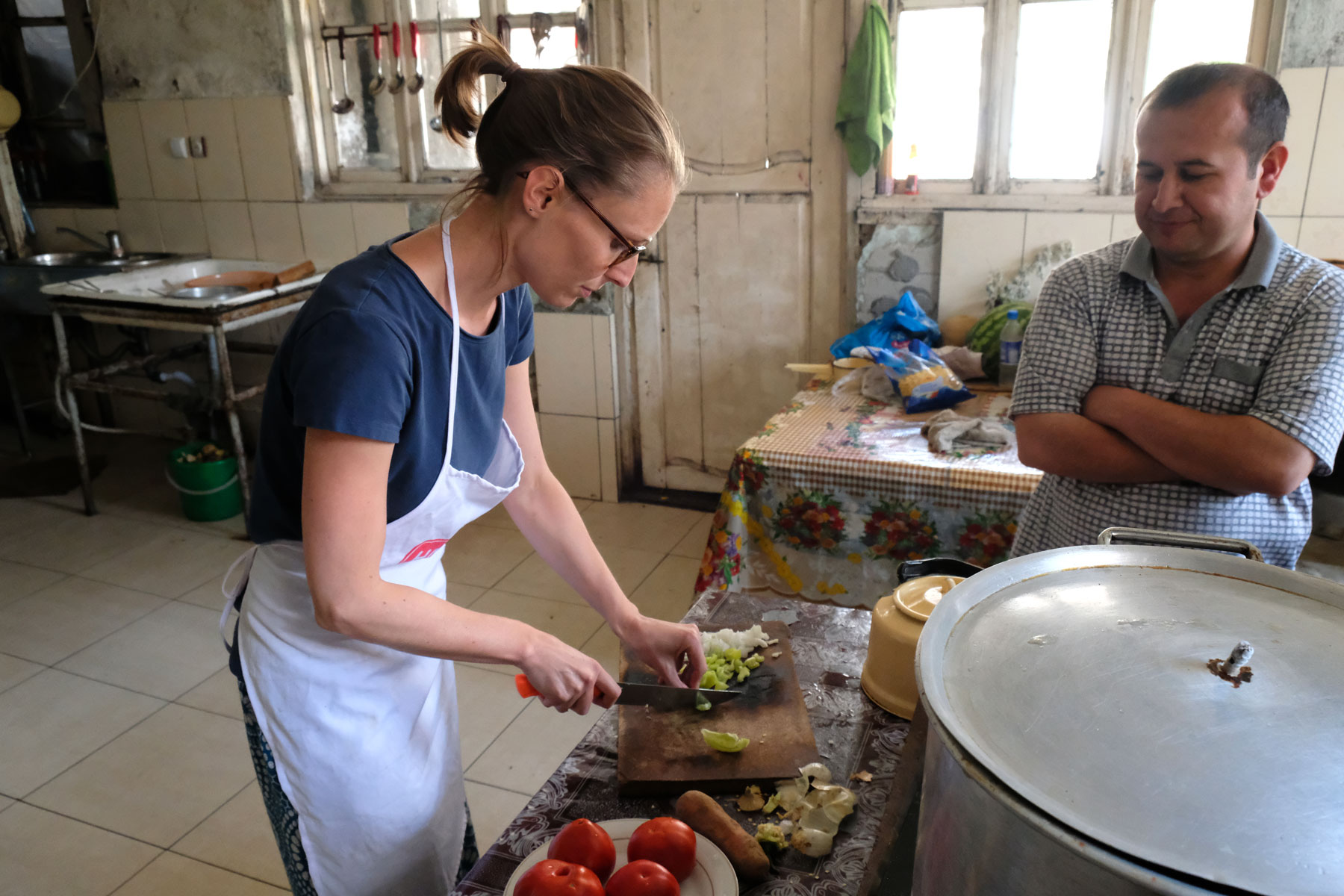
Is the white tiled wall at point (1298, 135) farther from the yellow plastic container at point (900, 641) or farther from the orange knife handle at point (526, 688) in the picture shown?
the orange knife handle at point (526, 688)

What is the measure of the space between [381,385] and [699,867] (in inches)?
23.0

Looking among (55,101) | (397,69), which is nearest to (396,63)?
(397,69)

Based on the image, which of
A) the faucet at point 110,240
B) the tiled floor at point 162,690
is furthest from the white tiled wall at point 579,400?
the faucet at point 110,240

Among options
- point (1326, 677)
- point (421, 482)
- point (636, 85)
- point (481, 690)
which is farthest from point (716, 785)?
point (481, 690)

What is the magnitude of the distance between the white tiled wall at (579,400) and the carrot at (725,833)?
9.62 feet

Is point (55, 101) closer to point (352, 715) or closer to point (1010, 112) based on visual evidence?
point (1010, 112)

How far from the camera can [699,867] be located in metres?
0.89

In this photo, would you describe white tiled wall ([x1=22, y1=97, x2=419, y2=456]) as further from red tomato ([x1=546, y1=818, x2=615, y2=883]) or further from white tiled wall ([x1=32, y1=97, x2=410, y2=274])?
red tomato ([x1=546, y1=818, x2=615, y2=883])

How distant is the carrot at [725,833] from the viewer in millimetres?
903

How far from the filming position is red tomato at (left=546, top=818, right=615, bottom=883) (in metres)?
0.87

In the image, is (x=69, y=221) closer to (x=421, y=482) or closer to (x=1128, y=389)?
(x=421, y=482)

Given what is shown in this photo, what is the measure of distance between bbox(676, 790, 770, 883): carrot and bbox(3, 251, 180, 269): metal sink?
3.93m

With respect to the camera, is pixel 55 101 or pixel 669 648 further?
pixel 55 101

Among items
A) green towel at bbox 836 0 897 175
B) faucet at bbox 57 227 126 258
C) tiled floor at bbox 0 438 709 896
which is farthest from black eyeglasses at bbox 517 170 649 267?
faucet at bbox 57 227 126 258
